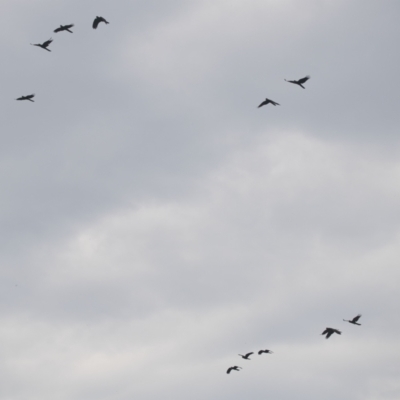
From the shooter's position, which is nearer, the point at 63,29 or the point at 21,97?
the point at 63,29

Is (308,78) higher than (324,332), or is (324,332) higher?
(308,78)

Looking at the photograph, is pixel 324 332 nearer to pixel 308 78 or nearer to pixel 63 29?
pixel 308 78

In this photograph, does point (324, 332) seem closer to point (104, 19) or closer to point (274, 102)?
point (274, 102)

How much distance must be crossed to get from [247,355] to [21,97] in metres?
Result: 40.5

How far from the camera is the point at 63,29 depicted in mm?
87688

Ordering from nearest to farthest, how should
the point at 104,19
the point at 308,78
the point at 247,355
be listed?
the point at 104,19
the point at 308,78
the point at 247,355

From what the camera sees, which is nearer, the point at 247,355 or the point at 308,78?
the point at 308,78

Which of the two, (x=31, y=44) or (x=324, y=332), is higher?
(x=31, y=44)

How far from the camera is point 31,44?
9300 centimetres

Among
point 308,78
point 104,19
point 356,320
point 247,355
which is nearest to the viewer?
point 104,19

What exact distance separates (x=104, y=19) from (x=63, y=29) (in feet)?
17.3

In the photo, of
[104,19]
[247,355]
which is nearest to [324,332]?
[247,355]

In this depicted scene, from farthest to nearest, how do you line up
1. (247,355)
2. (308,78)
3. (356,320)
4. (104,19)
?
1. (247,355)
2. (356,320)
3. (308,78)
4. (104,19)

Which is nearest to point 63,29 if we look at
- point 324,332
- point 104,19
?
point 104,19
